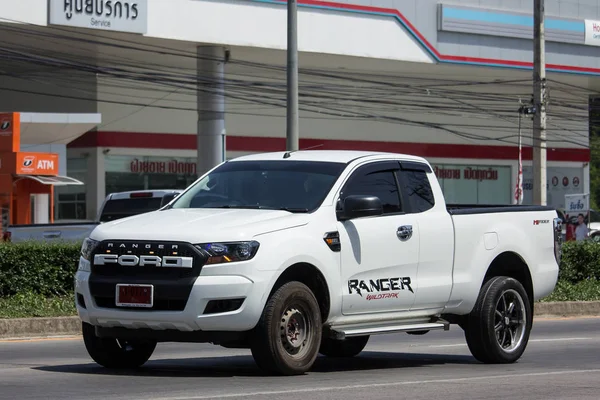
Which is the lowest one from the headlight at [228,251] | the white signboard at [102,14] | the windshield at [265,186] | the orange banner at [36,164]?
the headlight at [228,251]

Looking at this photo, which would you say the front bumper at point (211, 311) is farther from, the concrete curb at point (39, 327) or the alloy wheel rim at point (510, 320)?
the concrete curb at point (39, 327)

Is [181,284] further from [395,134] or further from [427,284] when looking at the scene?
[395,134]

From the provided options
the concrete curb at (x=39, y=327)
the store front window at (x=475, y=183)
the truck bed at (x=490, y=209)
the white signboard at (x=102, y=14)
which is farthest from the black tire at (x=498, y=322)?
the store front window at (x=475, y=183)

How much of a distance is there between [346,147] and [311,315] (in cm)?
4470

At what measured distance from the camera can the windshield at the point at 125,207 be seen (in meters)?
23.6

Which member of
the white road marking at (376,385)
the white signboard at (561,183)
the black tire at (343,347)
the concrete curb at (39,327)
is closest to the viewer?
the white road marking at (376,385)

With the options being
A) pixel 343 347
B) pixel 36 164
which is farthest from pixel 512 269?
pixel 36 164

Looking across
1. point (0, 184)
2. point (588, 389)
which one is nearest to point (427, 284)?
point (588, 389)

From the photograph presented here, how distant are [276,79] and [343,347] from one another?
38.0m

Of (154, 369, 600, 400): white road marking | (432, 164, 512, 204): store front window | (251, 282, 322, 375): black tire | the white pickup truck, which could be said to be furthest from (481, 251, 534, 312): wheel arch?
(432, 164, 512, 204): store front window

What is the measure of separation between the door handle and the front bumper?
1.71 m

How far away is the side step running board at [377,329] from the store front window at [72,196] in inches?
1543

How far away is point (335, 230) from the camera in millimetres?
10258

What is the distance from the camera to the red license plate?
31.2 ft
